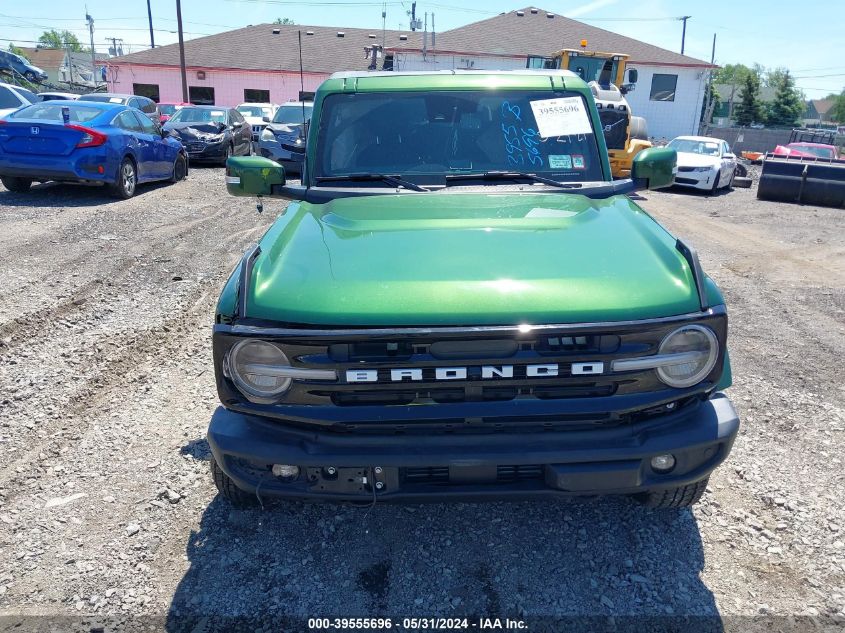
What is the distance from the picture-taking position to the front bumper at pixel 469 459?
2.35 m

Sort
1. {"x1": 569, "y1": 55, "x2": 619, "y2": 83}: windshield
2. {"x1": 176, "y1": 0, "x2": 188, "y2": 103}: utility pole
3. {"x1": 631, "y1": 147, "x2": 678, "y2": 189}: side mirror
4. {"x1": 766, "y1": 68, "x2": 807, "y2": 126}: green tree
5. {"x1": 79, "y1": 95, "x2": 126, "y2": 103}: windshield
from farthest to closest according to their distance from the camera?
1. {"x1": 766, "y1": 68, "x2": 807, "y2": 126}: green tree
2. {"x1": 176, "y1": 0, "x2": 188, "y2": 103}: utility pole
3. {"x1": 569, "y1": 55, "x2": 619, "y2": 83}: windshield
4. {"x1": 79, "y1": 95, "x2": 126, "y2": 103}: windshield
5. {"x1": 631, "y1": 147, "x2": 678, "y2": 189}: side mirror

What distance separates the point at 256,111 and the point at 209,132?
20.3ft

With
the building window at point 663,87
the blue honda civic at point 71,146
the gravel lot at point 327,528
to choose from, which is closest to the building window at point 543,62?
the blue honda civic at point 71,146

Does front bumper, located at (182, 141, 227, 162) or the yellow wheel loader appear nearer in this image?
the yellow wheel loader

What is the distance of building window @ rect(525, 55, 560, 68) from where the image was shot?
19055 mm

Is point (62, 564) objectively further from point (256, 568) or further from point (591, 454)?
point (591, 454)

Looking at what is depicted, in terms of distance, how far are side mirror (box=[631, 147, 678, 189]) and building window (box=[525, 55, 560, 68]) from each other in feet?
53.5

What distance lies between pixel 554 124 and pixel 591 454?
85.3 inches

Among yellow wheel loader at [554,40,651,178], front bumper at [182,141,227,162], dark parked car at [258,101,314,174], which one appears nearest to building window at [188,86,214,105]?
front bumper at [182,141,227,162]

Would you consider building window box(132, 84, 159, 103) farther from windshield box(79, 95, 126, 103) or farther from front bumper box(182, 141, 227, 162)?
front bumper box(182, 141, 227, 162)

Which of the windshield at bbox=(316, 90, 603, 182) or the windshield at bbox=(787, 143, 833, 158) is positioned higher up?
the windshield at bbox=(316, 90, 603, 182)

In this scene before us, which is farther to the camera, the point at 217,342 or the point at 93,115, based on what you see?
the point at 93,115

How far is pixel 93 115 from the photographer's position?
10555 mm

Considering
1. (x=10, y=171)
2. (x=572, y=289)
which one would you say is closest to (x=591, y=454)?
(x=572, y=289)
